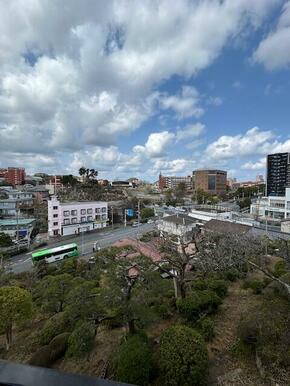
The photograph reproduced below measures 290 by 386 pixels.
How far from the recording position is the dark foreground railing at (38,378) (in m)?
1.78

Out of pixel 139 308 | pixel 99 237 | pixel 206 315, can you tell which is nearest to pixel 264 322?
pixel 206 315

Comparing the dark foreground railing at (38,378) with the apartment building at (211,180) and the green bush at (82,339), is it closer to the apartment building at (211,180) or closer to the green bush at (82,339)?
the green bush at (82,339)

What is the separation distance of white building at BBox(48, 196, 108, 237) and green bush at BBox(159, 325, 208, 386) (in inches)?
1527

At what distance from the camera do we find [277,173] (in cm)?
7188

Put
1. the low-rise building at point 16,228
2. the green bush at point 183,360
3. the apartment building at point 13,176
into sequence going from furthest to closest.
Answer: the apartment building at point 13,176
the low-rise building at point 16,228
the green bush at point 183,360

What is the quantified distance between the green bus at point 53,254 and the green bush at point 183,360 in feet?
78.7

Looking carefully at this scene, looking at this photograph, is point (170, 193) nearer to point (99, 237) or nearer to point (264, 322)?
point (99, 237)

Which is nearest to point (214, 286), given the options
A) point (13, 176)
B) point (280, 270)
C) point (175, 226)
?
point (280, 270)

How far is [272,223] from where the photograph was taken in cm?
4175

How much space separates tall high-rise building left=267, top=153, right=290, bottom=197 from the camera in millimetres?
69188

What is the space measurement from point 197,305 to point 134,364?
359 centimetres

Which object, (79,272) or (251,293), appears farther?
(79,272)

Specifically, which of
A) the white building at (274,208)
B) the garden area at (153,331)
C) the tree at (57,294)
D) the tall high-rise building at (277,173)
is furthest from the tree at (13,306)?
the tall high-rise building at (277,173)

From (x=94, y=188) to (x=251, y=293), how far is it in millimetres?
54932
